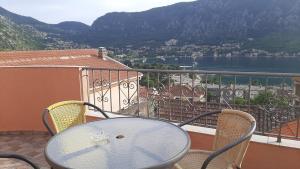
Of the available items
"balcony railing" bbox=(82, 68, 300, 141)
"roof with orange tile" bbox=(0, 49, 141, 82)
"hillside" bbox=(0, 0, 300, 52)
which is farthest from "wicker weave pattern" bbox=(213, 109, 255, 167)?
"hillside" bbox=(0, 0, 300, 52)

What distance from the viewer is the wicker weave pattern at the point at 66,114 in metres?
3.15

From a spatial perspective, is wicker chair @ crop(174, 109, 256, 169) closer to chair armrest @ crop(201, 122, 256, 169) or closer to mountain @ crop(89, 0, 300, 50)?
chair armrest @ crop(201, 122, 256, 169)

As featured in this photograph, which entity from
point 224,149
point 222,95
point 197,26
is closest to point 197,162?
point 224,149

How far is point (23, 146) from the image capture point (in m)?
4.76

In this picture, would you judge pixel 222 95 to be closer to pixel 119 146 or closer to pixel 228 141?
pixel 228 141

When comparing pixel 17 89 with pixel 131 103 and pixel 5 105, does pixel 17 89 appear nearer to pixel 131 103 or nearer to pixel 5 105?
pixel 5 105

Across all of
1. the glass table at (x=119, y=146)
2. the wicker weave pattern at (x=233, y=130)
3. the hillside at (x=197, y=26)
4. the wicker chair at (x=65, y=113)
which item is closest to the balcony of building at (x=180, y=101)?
the wicker weave pattern at (x=233, y=130)

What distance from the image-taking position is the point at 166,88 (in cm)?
438

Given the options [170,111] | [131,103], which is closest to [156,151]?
[170,111]

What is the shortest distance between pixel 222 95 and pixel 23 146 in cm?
300

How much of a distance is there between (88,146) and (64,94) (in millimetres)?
3019

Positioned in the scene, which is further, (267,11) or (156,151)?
(267,11)

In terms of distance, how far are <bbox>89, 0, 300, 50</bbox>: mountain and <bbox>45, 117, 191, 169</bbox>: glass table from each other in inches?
1420

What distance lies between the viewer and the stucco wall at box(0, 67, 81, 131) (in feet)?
16.5
